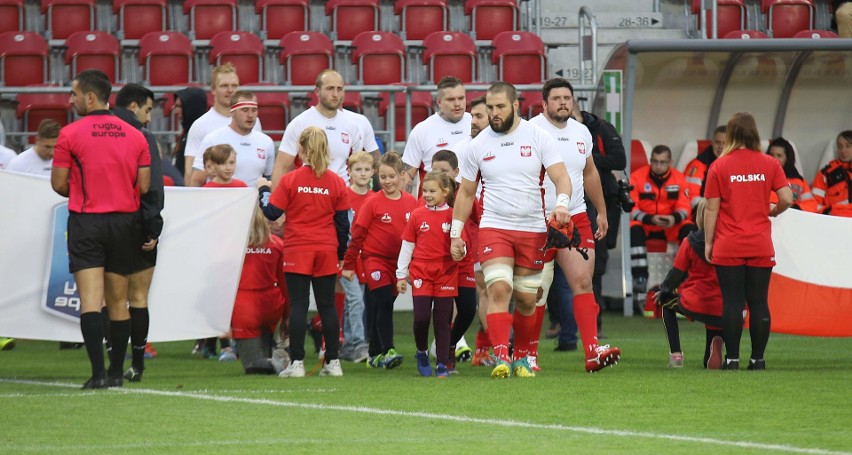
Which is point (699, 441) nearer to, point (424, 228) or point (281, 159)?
point (424, 228)

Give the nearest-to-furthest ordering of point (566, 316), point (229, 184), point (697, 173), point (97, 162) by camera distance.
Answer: point (97, 162)
point (229, 184)
point (566, 316)
point (697, 173)

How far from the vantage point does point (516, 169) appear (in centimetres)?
922

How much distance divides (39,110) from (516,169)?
910 centimetres

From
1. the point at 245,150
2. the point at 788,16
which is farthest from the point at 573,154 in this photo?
the point at 788,16

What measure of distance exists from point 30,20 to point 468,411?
13339 mm

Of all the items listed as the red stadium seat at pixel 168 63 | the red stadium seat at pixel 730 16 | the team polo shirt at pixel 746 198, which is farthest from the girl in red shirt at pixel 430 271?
the red stadium seat at pixel 730 16

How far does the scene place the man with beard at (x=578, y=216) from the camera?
9555 millimetres

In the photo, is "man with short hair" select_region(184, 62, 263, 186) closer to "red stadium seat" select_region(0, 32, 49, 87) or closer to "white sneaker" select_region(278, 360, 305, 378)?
"white sneaker" select_region(278, 360, 305, 378)

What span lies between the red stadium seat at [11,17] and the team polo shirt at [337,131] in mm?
8280

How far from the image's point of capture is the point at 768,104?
16.3 metres

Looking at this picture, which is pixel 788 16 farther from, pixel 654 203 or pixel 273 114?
pixel 273 114

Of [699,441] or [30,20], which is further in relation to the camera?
[30,20]

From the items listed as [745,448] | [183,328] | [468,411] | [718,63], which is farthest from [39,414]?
→ [718,63]

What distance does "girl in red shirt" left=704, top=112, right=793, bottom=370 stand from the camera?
385 inches
